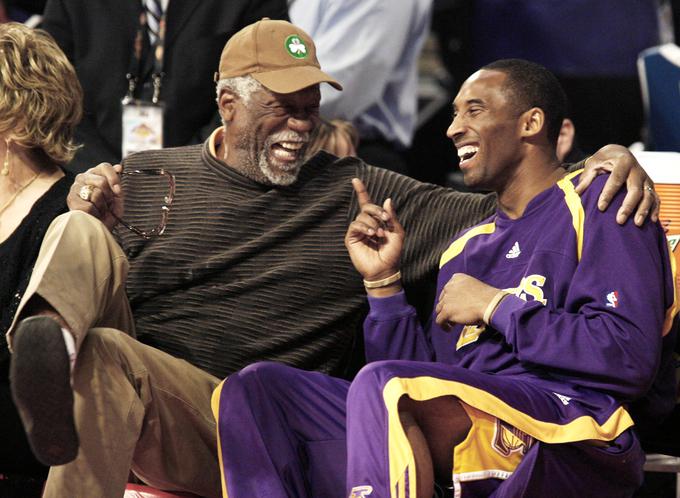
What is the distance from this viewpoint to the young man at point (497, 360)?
2.86 meters

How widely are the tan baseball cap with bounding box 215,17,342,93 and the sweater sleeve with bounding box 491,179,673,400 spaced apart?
1096 millimetres

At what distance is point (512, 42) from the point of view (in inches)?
230

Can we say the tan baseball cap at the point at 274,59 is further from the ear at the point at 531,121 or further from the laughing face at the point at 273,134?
the ear at the point at 531,121

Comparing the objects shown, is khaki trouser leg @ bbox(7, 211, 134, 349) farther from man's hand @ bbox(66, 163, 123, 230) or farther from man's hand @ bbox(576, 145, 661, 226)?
man's hand @ bbox(576, 145, 661, 226)

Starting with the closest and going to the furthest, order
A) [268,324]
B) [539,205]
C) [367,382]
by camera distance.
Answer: [367,382] < [539,205] < [268,324]

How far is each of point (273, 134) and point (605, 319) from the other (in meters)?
1.28

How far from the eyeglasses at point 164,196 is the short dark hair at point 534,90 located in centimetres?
101

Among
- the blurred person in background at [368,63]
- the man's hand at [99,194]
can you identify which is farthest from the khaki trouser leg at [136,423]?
the blurred person in background at [368,63]

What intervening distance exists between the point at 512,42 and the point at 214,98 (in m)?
1.58

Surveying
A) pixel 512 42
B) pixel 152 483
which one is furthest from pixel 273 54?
pixel 512 42

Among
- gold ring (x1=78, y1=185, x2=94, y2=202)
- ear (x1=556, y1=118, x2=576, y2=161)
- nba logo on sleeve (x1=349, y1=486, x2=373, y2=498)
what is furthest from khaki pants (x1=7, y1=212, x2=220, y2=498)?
ear (x1=556, y1=118, x2=576, y2=161)

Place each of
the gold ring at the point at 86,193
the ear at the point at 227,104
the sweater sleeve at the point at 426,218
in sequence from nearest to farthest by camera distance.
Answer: the gold ring at the point at 86,193 < the sweater sleeve at the point at 426,218 < the ear at the point at 227,104

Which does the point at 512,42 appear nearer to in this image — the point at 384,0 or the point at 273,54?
the point at 384,0

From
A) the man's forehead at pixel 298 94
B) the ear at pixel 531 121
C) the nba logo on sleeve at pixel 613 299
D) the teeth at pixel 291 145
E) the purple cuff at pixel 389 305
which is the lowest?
the purple cuff at pixel 389 305
